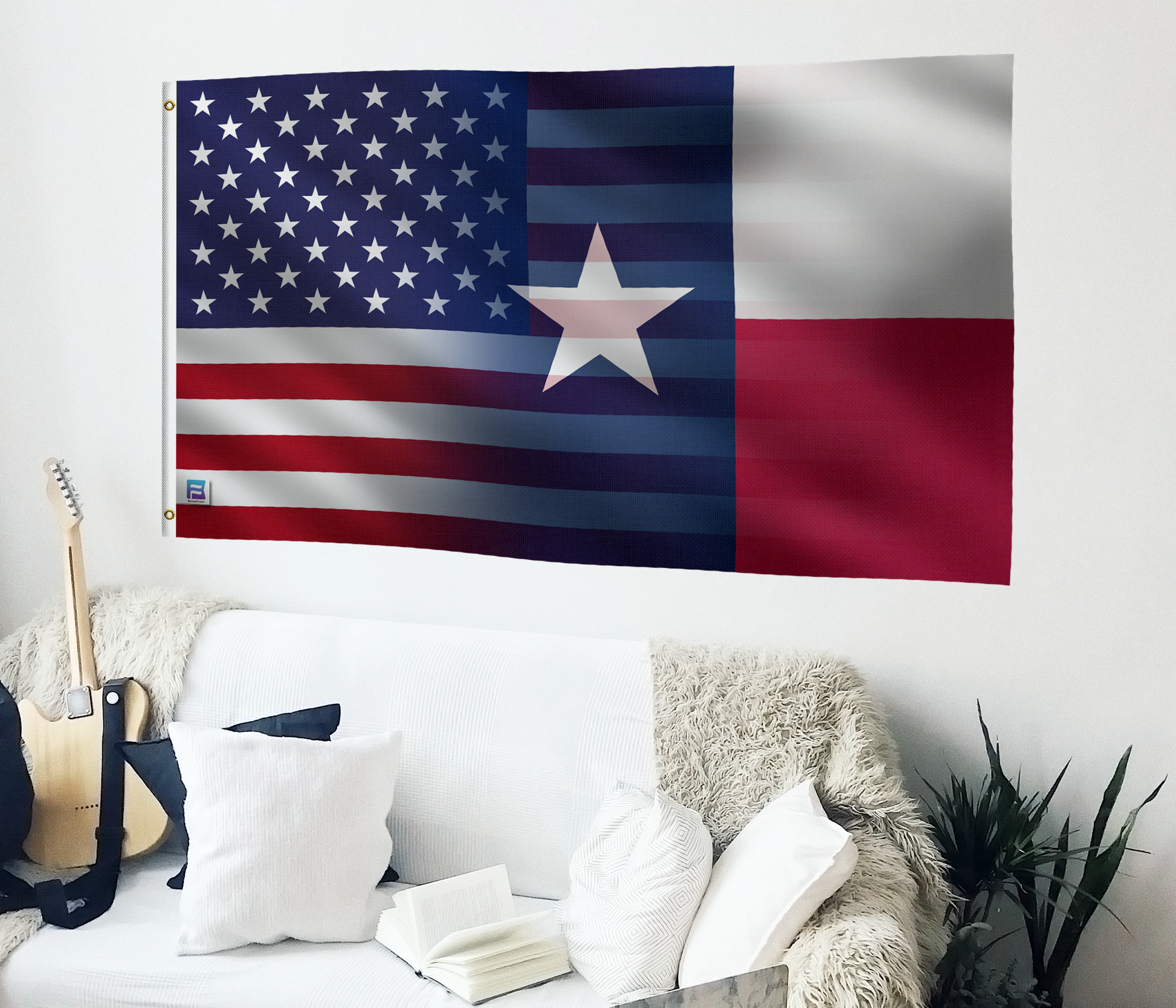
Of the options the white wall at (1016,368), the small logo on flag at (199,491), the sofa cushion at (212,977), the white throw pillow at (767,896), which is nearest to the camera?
the white throw pillow at (767,896)

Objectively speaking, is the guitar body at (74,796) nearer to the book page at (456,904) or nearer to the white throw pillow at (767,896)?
the book page at (456,904)

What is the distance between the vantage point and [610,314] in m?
2.13

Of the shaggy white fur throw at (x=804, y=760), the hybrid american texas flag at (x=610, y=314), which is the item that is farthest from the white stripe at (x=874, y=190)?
the shaggy white fur throw at (x=804, y=760)

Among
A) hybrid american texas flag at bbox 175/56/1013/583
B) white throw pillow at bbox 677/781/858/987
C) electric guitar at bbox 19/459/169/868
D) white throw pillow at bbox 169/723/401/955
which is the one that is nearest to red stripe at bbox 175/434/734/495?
hybrid american texas flag at bbox 175/56/1013/583

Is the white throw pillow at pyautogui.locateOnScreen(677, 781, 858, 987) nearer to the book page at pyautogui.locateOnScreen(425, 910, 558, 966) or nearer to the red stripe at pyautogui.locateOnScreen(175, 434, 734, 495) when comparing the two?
the book page at pyautogui.locateOnScreen(425, 910, 558, 966)

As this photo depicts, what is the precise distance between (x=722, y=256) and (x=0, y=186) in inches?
70.8

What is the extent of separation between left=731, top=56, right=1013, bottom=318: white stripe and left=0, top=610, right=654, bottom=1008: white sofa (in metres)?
0.84

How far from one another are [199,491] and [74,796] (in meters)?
0.74

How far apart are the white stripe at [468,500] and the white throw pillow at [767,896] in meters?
0.71

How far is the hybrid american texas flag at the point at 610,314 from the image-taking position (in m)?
1.99

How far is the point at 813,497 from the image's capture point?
2.08 meters

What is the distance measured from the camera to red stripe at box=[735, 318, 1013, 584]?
1989 mm

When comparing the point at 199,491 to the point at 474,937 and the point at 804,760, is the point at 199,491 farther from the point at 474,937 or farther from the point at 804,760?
the point at 804,760

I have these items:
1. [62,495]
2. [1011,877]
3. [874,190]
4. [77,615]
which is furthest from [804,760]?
[62,495]
